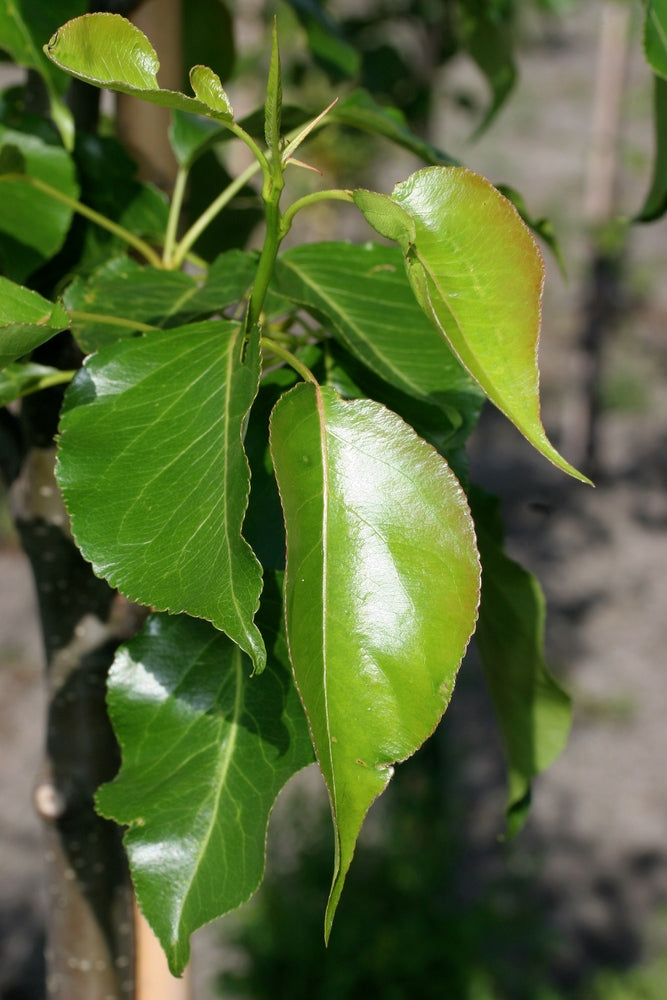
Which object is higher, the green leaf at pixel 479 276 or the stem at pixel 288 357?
the green leaf at pixel 479 276

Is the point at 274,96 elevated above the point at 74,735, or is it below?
above

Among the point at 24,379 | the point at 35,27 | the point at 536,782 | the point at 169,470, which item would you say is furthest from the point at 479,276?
the point at 536,782

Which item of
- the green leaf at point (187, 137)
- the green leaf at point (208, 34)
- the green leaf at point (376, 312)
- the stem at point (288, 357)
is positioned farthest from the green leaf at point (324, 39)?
the stem at point (288, 357)

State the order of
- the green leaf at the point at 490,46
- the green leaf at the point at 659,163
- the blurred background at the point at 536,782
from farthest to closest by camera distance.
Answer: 1. the blurred background at the point at 536,782
2. the green leaf at the point at 490,46
3. the green leaf at the point at 659,163

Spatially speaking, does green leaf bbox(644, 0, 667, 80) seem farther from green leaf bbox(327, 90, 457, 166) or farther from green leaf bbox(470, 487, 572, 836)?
green leaf bbox(470, 487, 572, 836)

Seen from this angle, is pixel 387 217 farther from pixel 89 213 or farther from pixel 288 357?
pixel 89 213

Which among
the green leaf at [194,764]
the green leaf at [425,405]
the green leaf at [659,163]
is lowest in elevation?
the green leaf at [194,764]

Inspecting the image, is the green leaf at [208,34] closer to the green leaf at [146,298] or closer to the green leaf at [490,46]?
the green leaf at [490,46]
